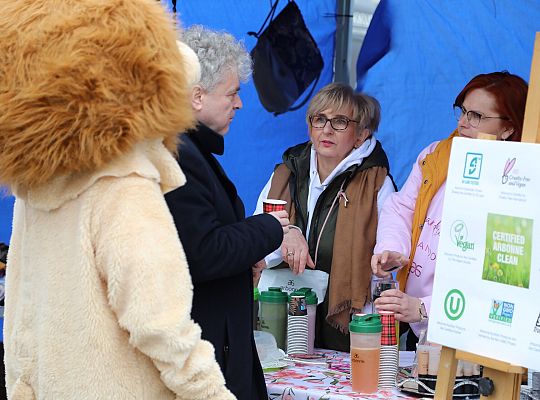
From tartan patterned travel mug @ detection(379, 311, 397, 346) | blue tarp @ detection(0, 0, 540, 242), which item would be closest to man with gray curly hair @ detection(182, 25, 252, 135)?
tartan patterned travel mug @ detection(379, 311, 397, 346)

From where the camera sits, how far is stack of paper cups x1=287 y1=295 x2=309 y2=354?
9.45 feet

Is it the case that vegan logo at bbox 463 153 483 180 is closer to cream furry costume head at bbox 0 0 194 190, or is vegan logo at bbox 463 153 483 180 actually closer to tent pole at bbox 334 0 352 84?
cream furry costume head at bbox 0 0 194 190

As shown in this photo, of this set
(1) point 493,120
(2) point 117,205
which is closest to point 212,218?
(2) point 117,205

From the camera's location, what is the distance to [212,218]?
2170mm

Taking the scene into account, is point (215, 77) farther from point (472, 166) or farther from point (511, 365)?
point (511, 365)

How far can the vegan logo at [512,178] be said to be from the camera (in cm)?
198

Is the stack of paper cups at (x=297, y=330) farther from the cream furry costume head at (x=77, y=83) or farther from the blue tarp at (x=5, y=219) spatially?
the blue tarp at (x=5, y=219)

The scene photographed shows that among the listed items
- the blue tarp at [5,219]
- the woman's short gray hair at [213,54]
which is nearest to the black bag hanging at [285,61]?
the blue tarp at [5,219]

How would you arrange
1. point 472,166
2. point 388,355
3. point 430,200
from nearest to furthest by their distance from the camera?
point 472,166, point 388,355, point 430,200

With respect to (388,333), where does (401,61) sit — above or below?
above

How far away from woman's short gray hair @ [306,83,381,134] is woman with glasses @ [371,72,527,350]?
34 cm

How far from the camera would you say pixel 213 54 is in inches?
95.1

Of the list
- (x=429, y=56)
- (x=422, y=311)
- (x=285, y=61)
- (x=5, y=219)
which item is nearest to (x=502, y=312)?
(x=422, y=311)

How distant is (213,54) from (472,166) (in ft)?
2.61
